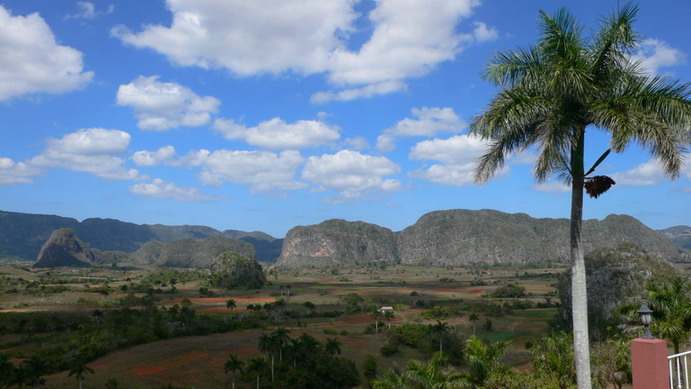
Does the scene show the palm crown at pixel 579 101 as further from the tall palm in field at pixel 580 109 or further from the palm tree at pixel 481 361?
the palm tree at pixel 481 361

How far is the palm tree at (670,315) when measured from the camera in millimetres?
18859

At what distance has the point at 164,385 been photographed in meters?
45.1

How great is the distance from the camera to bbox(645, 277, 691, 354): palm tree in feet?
61.9

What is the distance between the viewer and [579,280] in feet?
42.9

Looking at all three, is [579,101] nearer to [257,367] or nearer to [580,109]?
[580,109]

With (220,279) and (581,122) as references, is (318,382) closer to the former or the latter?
(581,122)

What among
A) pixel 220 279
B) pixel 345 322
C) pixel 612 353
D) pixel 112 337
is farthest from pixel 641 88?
pixel 220 279

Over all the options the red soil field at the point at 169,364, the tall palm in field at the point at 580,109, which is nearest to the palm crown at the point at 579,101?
the tall palm in field at the point at 580,109

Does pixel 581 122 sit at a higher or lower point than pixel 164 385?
higher

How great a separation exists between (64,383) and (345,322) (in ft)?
151

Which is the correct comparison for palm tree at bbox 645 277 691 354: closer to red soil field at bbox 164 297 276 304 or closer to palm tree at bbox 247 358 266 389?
palm tree at bbox 247 358 266 389

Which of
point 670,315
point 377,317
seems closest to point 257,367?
point 377,317

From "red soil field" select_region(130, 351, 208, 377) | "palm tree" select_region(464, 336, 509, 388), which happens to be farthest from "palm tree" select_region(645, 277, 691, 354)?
"red soil field" select_region(130, 351, 208, 377)

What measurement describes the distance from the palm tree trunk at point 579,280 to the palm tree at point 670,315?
7975 mm
